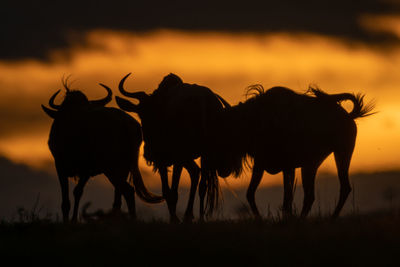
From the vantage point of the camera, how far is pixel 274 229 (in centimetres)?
877

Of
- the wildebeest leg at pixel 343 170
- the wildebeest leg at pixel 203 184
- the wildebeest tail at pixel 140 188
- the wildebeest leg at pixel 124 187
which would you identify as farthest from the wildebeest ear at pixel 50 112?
the wildebeest leg at pixel 343 170

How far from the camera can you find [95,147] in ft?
43.1

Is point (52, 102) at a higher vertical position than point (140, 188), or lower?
higher

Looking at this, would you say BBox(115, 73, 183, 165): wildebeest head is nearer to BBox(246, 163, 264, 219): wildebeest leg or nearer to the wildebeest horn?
the wildebeest horn

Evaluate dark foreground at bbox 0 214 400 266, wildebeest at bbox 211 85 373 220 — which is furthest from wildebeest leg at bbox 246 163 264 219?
dark foreground at bbox 0 214 400 266

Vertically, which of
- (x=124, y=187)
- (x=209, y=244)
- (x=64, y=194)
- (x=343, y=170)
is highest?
(x=343, y=170)

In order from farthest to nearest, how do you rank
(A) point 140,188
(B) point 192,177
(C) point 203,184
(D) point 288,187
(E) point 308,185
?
(A) point 140,188, (B) point 192,177, (C) point 203,184, (D) point 288,187, (E) point 308,185

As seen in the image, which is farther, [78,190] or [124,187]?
[78,190]

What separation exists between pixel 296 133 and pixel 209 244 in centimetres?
432

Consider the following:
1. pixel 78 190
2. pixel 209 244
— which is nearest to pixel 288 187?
pixel 78 190

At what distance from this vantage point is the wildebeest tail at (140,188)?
→ 1375 centimetres

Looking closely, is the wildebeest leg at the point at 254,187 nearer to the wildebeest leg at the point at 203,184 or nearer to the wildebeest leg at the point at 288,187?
the wildebeest leg at the point at 288,187

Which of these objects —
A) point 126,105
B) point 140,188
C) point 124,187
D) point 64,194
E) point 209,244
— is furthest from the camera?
point 140,188

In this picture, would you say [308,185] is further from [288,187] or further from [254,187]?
[254,187]
